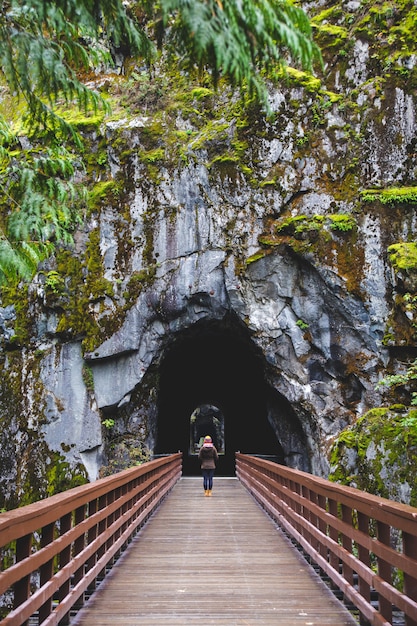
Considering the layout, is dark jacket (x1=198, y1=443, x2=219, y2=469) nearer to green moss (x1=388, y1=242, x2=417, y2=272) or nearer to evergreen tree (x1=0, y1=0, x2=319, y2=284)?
green moss (x1=388, y1=242, x2=417, y2=272)

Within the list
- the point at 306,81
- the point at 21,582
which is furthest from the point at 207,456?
the point at 306,81

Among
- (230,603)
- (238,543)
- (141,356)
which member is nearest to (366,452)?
(238,543)

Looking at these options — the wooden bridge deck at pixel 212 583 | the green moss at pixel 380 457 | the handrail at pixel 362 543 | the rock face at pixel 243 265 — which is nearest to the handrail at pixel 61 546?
the wooden bridge deck at pixel 212 583

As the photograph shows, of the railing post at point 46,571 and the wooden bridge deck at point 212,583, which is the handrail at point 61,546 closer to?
the railing post at point 46,571

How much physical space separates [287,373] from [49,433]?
Result: 23.2 feet

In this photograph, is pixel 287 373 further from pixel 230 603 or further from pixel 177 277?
pixel 230 603

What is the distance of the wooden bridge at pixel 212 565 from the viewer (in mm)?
3184

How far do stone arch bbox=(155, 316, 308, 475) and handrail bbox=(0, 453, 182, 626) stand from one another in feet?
37.0

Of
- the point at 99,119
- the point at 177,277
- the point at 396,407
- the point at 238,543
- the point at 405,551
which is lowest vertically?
the point at 238,543

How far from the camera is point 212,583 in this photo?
509 cm

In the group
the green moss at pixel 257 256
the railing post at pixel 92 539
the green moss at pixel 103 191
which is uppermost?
the green moss at pixel 103 191

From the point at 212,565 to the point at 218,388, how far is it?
21.0 metres

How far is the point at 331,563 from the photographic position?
489cm

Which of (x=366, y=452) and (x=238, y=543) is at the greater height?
(x=366, y=452)
